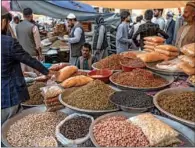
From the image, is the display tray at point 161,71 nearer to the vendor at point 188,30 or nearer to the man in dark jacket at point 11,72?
the vendor at point 188,30

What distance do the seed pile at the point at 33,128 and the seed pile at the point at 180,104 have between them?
0.71m

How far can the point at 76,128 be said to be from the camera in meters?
1.65

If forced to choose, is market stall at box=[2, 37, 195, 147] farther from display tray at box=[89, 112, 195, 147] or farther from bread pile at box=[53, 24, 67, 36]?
bread pile at box=[53, 24, 67, 36]

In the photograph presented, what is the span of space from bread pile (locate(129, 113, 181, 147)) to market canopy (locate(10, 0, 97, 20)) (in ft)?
13.6

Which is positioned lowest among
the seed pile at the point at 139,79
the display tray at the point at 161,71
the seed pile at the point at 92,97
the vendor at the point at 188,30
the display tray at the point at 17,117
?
the display tray at the point at 17,117

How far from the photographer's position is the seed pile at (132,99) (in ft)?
5.71

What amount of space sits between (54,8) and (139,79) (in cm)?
369

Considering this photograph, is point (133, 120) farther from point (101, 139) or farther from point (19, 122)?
point (19, 122)

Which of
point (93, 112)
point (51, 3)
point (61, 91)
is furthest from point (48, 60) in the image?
point (93, 112)

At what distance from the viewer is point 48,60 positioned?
5.16 m

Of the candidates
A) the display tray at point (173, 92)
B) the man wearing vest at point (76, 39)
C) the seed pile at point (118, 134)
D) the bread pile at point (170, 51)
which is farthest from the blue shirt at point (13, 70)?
the man wearing vest at point (76, 39)

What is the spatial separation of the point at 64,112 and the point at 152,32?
2622 millimetres

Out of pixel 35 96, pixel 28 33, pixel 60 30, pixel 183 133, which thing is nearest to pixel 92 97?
pixel 35 96

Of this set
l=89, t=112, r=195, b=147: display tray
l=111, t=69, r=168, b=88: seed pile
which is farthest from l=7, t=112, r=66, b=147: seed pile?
l=111, t=69, r=168, b=88: seed pile
